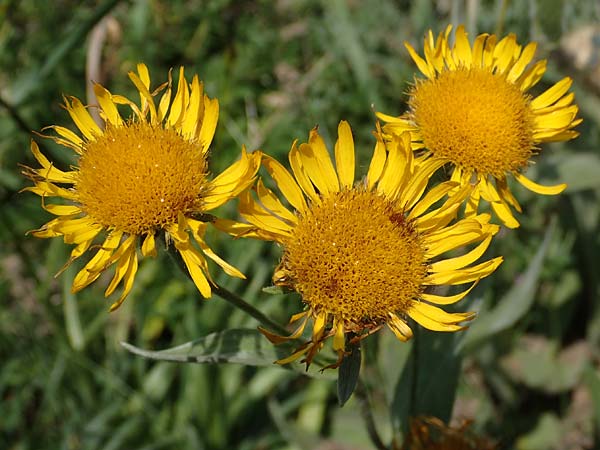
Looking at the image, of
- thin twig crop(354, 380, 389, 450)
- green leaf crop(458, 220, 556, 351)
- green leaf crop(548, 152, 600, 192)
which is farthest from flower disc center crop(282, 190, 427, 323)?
green leaf crop(548, 152, 600, 192)

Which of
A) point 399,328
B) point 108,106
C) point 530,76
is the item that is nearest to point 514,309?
point 530,76

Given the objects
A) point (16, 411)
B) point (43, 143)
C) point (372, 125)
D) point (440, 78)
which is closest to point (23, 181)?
point (43, 143)

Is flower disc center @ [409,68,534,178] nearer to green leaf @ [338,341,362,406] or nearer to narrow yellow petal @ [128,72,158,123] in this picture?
green leaf @ [338,341,362,406]

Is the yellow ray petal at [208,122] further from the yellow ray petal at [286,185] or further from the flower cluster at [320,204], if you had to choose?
the yellow ray petal at [286,185]

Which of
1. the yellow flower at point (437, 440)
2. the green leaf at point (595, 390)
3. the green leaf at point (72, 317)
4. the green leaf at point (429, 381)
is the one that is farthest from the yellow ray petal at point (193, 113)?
the green leaf at point (595, 390)

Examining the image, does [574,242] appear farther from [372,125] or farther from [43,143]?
[43,143]
